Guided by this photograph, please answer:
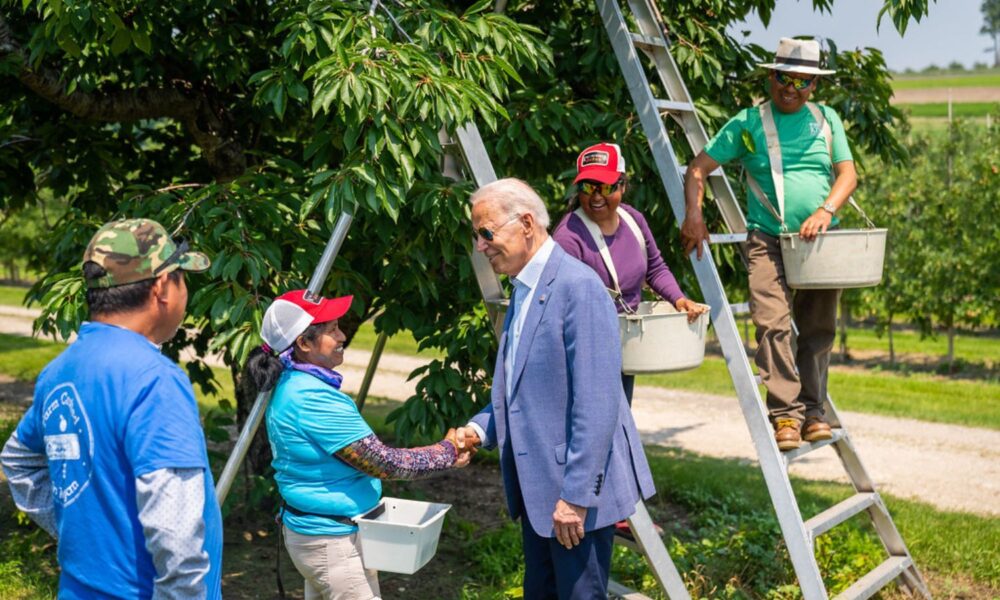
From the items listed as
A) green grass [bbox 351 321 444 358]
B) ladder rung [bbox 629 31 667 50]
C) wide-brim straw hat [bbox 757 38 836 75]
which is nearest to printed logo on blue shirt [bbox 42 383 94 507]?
wide-brim straw hat [bbox 757 38 836 75]

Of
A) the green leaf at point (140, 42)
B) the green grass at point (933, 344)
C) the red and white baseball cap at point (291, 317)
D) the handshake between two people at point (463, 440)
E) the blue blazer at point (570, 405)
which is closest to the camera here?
the blue blazer at point (570, 405)

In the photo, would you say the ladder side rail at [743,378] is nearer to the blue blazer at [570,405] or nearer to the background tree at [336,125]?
the background tree at [336,125]

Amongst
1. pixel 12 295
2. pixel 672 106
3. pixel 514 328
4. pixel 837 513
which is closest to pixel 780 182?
pixel 672 106

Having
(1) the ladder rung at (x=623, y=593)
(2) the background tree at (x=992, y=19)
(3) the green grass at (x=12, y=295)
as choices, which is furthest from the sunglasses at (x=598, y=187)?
(2) the background tree at (x=992, y=19)

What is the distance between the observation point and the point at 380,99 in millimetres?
4133

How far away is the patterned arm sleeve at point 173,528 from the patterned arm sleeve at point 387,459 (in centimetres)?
116

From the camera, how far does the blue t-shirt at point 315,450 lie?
3580mm

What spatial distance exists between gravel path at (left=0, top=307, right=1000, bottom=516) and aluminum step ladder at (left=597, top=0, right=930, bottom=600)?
10.2ft

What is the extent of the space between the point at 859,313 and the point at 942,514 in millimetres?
16386

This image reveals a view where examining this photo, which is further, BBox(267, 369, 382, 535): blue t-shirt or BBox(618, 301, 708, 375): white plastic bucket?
BBox(618, 301, 708, 375): white plastic bucket

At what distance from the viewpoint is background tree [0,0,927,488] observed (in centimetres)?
441

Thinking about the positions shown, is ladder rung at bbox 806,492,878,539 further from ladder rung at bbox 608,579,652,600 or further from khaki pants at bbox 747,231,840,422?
ladder rung at bbox 608,579,652,600

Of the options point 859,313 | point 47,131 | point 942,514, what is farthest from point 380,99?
point 859,313

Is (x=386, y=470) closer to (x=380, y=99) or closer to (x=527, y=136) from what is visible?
(x=380, y=99)
